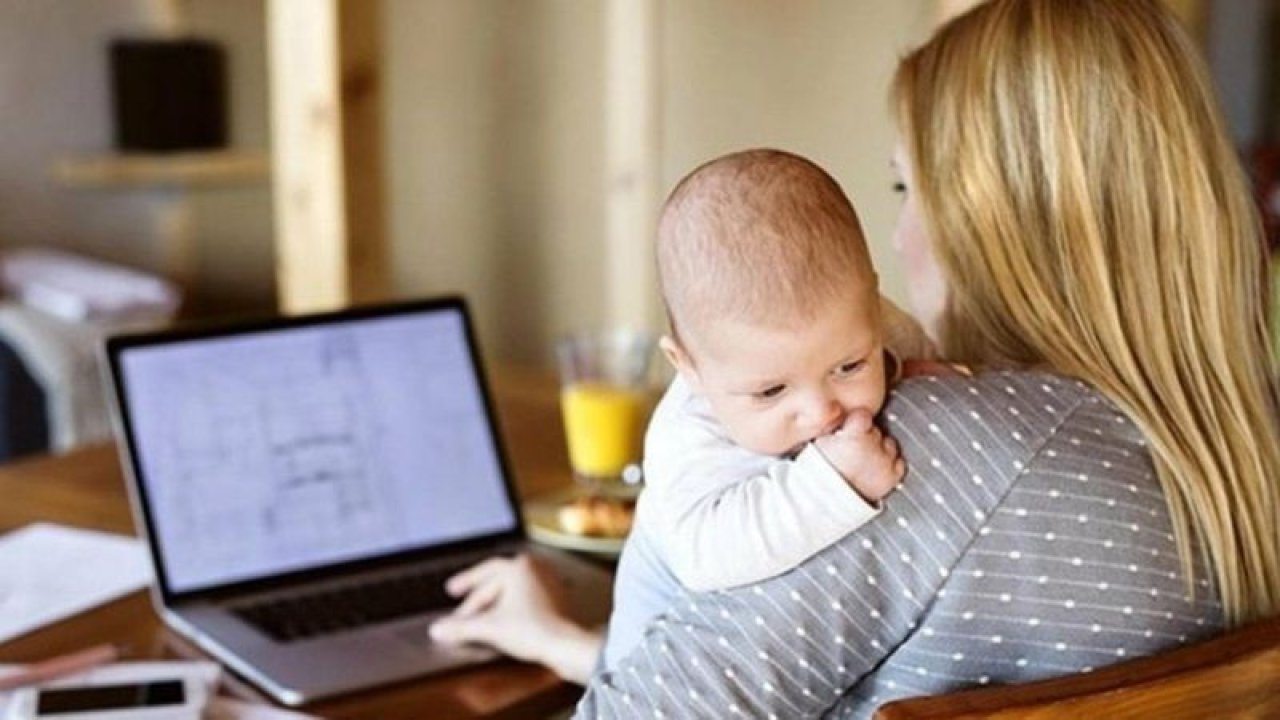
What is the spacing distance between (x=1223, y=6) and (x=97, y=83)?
3954 millimetres

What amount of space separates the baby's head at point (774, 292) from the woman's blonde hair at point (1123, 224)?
157mm

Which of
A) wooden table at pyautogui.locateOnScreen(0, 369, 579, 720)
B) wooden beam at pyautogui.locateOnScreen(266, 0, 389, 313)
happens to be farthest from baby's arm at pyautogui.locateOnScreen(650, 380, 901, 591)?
wooden beam at pyautogui.locateOnScreen(266, 0, 389, 313)

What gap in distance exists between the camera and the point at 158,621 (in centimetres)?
146

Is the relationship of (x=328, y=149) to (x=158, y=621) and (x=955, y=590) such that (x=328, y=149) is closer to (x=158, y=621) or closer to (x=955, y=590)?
(x=158, y=621)

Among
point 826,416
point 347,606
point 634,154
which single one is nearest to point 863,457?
point 826,416

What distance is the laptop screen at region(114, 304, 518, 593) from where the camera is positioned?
1.50 m

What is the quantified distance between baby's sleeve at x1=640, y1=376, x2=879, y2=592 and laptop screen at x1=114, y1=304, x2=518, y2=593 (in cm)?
56

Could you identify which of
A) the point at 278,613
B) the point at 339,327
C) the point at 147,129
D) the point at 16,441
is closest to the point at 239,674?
the point at 278,613

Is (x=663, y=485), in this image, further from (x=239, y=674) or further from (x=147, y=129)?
(x=147, y=129)

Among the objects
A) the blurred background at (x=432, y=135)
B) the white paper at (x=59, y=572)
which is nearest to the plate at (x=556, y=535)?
the white paper at (x=59, y=572)

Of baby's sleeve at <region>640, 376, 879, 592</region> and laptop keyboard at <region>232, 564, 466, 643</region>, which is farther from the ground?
baby's sleeve at <region>640, 376, 879, 592</region>

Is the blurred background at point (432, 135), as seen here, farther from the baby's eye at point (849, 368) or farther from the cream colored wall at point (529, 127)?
the baby's eye at point (849, 368)

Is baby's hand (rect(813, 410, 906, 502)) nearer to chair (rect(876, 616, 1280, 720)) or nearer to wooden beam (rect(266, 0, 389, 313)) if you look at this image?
chair (rect(876, 616, 1280, 720))

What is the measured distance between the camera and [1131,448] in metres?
1.06
